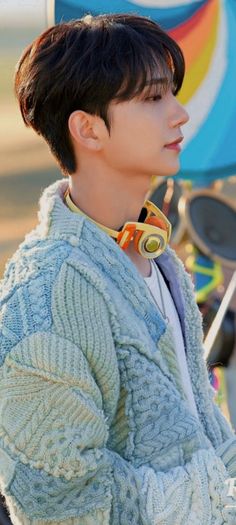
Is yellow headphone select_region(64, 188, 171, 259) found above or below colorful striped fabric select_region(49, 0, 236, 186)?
below

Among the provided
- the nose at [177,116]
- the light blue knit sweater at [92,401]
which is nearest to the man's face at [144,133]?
the nose at [177,116]

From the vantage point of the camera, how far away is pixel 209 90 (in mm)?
3693

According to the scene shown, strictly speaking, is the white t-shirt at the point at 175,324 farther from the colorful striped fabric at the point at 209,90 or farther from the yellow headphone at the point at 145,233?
the colorful striped fabric at the point at 209,90

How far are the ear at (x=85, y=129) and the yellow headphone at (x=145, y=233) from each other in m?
0.10

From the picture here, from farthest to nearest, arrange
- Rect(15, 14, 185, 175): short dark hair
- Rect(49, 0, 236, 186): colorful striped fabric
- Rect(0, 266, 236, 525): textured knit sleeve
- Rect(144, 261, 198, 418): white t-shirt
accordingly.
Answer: Rect(49, 0, 236, 186): colorful striped fabric < Rect(144, 261, 198, 418): white t-shirt < Rect(15, 14, 185, 175): short dark hair < Rect(0, 266, 236, 525): textured knit sleeve

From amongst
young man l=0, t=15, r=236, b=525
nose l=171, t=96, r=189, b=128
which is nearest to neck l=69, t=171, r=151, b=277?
young man l=0, t=15, r=236, b=525

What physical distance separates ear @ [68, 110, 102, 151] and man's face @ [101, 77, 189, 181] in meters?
0.02

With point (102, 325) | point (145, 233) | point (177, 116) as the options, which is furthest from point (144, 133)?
point (102, 325)

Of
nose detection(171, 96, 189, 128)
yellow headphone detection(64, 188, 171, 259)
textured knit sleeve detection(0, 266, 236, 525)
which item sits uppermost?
nose detection(171, 96, 189, 128)

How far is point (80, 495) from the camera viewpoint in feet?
5.40

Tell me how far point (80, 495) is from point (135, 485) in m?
→ 0.09

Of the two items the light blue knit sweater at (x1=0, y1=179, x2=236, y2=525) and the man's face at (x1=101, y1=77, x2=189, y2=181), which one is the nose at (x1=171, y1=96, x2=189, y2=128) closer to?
the man's face at (x1=101, y1=77, x2=189, y2=181)

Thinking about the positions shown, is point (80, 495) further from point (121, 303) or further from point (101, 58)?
point (101, 58)

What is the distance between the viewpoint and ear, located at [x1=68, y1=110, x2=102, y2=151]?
1.82 meters
